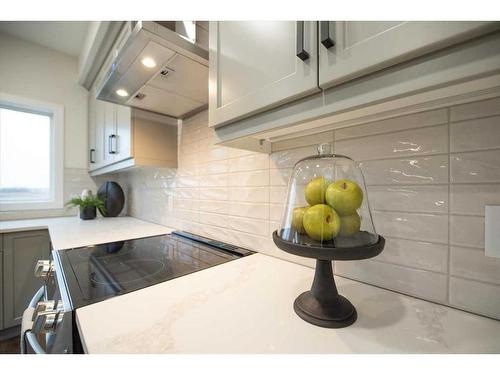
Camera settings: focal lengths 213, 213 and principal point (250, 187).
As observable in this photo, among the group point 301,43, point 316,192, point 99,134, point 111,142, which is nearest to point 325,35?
point 301,43

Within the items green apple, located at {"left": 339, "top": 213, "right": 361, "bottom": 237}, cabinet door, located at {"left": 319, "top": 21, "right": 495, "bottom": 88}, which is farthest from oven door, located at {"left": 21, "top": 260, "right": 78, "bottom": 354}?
cabinet door, located at {"left": 319, "top": 21, "right": 495, "bottom": 88}

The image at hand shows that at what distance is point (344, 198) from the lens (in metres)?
0.44

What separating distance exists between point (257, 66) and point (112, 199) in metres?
2.04

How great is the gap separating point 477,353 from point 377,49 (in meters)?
0.55

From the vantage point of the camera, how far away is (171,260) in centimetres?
86

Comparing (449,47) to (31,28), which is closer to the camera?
(449,47)

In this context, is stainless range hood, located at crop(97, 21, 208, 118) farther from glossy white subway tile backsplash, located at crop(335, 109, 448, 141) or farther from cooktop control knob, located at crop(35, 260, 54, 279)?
cooktop control knob, located at crop(35, 260, 54, 279)

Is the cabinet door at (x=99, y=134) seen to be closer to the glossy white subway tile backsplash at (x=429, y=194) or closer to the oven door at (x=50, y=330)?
the oven door at (x=50, y=330)

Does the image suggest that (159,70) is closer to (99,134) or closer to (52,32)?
(99,134)

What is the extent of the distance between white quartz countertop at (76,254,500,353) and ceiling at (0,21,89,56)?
2.31m

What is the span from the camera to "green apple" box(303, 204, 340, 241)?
0.43m

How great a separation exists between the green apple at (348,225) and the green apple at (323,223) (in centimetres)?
1
